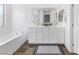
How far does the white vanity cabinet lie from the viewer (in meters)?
5.74

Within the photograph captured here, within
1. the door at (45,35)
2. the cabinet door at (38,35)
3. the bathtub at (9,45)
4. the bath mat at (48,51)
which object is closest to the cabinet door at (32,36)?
the cabinet door at (38,35)

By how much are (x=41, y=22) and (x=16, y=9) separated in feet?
4.89

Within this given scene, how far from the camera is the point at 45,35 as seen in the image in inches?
228

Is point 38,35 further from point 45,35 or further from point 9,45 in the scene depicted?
point 9,45

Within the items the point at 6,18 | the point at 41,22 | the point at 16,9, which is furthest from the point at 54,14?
the point at 6,18

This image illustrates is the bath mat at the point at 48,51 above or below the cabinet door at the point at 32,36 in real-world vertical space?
below

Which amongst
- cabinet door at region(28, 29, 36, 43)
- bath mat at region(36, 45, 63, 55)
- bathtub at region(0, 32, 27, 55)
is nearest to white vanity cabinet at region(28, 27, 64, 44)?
cabinet door at region(28, 29, 36, 43)

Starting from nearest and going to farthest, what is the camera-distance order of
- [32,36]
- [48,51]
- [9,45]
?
[9,45], [48,51], [32,36]

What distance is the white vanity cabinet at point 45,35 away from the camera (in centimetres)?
574

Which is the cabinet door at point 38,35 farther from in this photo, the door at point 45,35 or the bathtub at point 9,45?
the bathtub at point 9,45

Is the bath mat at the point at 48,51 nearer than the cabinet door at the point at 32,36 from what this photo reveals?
Yes

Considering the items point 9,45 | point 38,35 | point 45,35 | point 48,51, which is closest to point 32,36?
point 38,35

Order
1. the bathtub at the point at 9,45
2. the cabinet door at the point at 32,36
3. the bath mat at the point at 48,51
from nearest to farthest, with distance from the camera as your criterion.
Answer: the bathtub at the point at 9,45 < the bath mat at the point at 48,51 < the cabinet door at the point at 32,36

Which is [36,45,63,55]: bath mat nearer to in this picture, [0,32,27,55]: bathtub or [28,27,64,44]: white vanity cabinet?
[0,32,27,55]: bathtub
